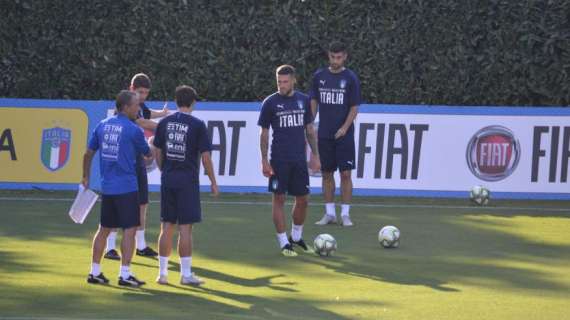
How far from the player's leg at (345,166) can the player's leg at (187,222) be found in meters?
4.84

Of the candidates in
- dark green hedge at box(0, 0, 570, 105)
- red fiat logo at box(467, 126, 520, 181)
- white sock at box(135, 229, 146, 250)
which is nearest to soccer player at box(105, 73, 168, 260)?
white sock at box(135, 229, 146, 250)

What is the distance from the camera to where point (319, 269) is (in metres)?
13.1

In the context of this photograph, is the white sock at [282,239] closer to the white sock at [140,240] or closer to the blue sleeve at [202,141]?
the white sock at [140,240]

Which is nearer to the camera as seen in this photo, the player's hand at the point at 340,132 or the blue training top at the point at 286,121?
the blue training top at the point at 286,121

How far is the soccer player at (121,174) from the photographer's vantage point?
1175 cm

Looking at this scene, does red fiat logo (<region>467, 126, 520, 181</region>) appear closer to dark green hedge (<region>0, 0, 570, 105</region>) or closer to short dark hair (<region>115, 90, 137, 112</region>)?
dark green hedge (<region>0, 0, 570, 105</region>)

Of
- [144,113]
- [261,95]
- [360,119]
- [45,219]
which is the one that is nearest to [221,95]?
[261,95]

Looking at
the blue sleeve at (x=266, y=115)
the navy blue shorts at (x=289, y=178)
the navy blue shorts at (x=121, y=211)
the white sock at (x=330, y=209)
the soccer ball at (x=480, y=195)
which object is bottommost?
the white sock at (x=330, y=209)

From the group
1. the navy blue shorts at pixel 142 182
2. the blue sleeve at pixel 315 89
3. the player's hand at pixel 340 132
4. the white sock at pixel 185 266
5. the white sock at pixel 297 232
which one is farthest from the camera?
the blue sleeve at pixel 315 89

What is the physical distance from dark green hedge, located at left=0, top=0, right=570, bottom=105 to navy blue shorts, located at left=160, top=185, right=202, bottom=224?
9.30 m

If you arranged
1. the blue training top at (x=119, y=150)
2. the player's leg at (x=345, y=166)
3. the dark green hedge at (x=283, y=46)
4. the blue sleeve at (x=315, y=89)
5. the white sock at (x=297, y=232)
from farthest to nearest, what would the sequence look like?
the dark green hedge at (x=283, y=46) → the blue sleeve at (x=315, y=89) → the player's leg at (x=345, y=166) → the white sock at (x=297, y=232) → the blue training top at (x=119, y=150)

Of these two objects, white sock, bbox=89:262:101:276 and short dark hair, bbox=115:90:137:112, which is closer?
short dark hair, bbox=115:90:137:112

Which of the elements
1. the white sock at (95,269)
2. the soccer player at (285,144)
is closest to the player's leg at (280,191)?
the soccer player at (285,144)

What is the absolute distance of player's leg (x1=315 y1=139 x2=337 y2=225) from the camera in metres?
16.7
